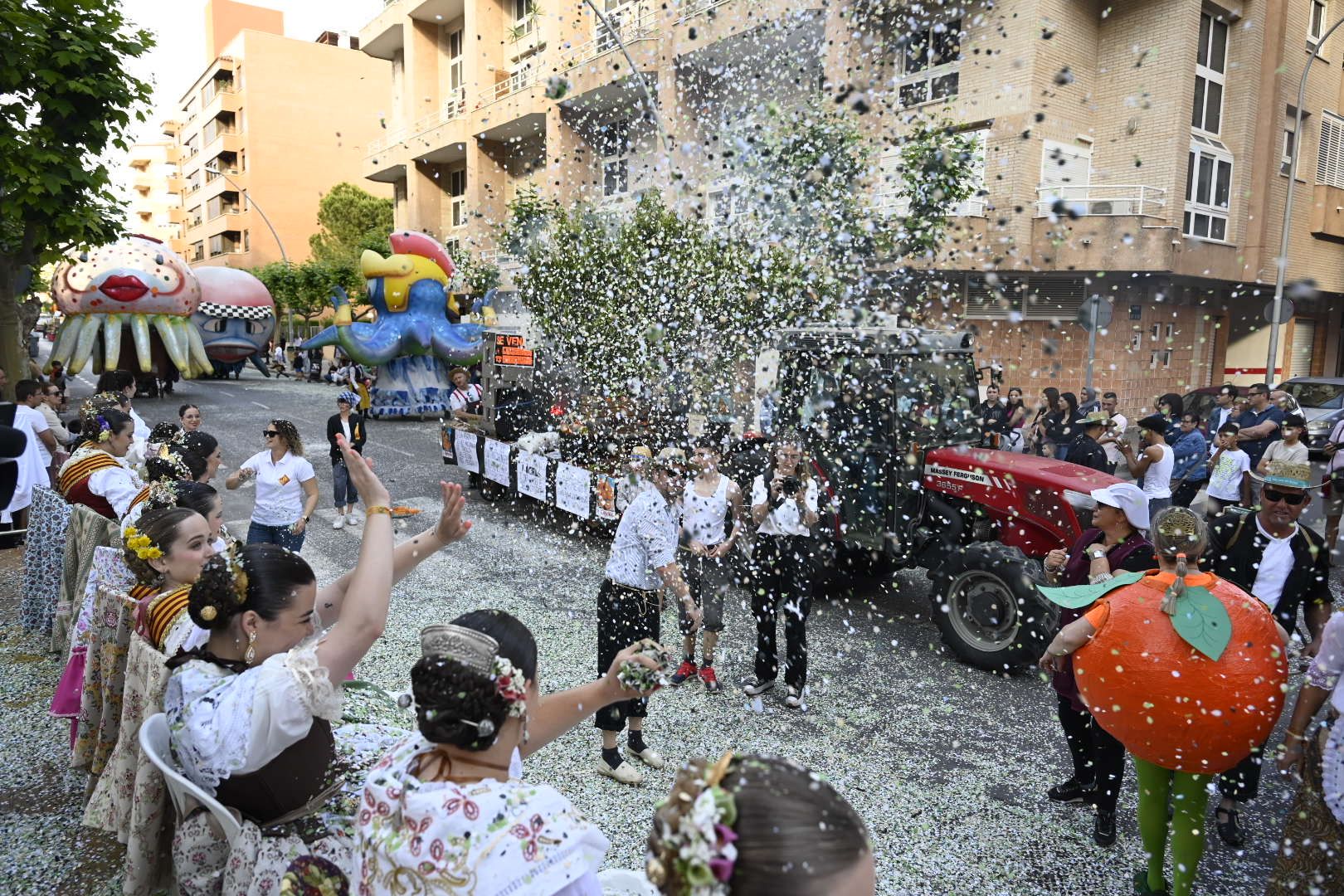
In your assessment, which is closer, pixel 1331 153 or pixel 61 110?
pixel 61 110

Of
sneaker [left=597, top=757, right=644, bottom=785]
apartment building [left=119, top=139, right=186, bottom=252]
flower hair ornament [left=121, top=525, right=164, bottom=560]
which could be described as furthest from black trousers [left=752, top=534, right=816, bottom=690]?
apartment building [left=119, top=139, right=186, bottom=252]

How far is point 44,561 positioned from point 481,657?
573 centimetres

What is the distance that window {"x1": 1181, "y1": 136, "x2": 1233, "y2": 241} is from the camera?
15.0 m

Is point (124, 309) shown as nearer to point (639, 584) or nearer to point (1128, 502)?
point (639, 584)

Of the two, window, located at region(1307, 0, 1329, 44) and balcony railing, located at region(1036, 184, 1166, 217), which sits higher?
window, located at region(1307, 0, 1329, 44)

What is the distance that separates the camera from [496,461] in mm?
10398

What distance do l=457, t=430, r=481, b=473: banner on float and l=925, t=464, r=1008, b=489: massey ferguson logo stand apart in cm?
650

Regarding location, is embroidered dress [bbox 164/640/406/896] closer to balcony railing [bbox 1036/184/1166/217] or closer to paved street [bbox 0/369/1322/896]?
paved street [bbox 0/369/1322/896]

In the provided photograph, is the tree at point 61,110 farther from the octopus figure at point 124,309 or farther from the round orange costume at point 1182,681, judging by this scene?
the octopus figure at point 124,309

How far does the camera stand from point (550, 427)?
1055cm

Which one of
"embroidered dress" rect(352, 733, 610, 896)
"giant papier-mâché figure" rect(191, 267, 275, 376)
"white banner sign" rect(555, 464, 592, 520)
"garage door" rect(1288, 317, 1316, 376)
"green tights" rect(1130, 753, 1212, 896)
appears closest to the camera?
"embroidered dress" rect(352, 733, 610, 896)

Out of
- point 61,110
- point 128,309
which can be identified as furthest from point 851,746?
point 128,309

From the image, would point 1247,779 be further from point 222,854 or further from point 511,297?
point 511,297

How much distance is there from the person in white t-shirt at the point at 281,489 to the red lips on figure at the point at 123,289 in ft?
59.5
